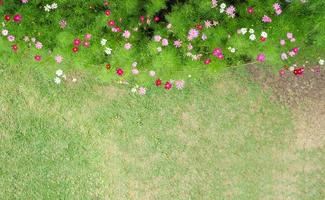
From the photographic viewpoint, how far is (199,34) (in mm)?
5055

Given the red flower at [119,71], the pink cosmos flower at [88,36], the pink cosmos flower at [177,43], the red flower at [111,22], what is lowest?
the red flower at [119,71]

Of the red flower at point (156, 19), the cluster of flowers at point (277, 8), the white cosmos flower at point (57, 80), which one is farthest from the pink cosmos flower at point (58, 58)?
the cluster of flowers at point (277, 8)

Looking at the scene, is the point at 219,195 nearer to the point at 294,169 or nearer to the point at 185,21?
the point at 294,169

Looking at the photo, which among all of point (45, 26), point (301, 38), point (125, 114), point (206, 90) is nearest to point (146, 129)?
point (125, 114)

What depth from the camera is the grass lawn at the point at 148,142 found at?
539 centimetres

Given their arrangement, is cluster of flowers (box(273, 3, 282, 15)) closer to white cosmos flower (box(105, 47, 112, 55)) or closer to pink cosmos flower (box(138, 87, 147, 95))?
pink cosmos flower (box(138, 87, 147, 95))

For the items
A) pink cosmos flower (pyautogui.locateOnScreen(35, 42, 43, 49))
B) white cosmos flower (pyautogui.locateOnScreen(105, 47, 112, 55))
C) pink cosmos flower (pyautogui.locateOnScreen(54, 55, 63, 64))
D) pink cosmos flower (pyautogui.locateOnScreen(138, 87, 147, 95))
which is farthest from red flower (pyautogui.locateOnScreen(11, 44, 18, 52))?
pink cosmos flower (pyautogui.locateOnScreen(138, 87, 147, 95))

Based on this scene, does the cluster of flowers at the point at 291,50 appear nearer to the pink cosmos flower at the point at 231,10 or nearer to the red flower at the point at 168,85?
the pink cosmos flower at the point at 231,10

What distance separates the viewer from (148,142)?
A: 5457mm

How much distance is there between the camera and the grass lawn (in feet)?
17.7

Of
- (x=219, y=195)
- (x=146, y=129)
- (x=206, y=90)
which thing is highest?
(x=206, y=90)

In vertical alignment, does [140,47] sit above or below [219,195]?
above

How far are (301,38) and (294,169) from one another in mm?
1530

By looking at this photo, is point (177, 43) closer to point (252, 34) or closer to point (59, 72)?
point (252, 34)
